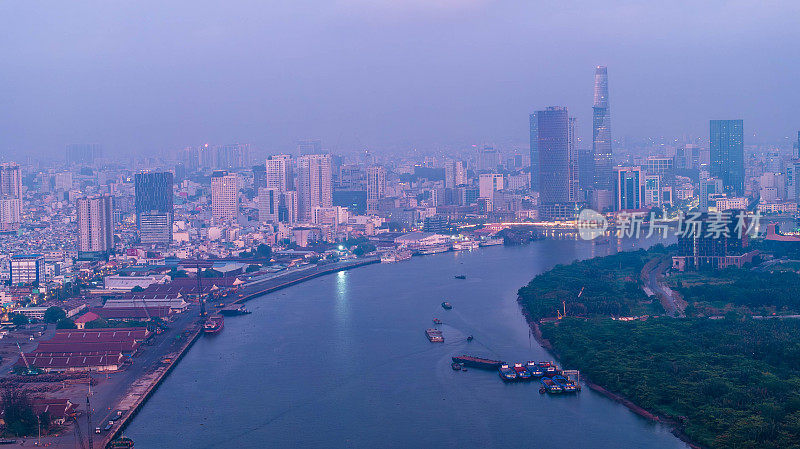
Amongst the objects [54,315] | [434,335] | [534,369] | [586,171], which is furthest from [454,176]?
[534,369]

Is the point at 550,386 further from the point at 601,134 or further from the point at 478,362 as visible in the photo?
the point at 601,134

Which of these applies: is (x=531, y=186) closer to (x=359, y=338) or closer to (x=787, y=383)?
(x=359, y=338)

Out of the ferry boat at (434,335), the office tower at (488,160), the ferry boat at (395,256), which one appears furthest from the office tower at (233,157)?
the ferry boat at (434,335)

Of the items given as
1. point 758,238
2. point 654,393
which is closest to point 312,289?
point 654,393

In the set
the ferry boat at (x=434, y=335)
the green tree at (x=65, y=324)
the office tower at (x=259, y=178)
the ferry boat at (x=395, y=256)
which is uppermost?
the office tower at (x=259, y=178)

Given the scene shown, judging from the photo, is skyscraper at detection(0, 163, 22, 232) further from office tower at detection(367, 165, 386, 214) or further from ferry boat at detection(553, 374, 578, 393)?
ferry boat at detection(553, 374, 578, 393)

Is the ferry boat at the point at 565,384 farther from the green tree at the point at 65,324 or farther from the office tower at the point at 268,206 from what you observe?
the office tower at the point at 268,206
